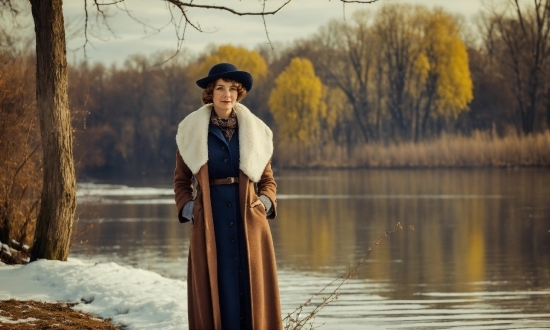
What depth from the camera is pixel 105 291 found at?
873cm

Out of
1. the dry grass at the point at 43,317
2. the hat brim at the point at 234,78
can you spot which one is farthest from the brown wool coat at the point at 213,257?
the dry grass at the point at 43,317

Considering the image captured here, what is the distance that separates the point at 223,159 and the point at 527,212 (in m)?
19.1

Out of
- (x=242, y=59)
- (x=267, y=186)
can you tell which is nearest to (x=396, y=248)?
(x=267, y=186)

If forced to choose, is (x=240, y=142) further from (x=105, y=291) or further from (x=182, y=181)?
(x=105, y=291)

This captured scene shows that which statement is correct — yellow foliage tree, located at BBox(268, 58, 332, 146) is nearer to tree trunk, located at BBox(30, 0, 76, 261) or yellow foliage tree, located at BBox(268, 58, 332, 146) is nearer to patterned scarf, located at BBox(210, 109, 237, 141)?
tree trunk, located at BBox(30, 0, 76, 261)

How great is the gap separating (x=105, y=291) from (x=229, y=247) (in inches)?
146

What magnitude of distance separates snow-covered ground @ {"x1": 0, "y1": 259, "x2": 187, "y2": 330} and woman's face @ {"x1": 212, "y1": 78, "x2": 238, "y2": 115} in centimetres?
252

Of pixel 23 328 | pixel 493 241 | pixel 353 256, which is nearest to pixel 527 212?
pixel 493 241

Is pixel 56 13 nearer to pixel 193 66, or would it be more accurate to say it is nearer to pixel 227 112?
pixel 227 112

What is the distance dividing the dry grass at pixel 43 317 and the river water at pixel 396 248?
6.94 feet

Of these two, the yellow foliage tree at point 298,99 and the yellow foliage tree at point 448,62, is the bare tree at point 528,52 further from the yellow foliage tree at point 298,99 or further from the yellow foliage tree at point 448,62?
the yellow foliage tree at point 298,99

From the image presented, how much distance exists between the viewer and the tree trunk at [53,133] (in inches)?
→ 374

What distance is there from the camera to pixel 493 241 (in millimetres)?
18062

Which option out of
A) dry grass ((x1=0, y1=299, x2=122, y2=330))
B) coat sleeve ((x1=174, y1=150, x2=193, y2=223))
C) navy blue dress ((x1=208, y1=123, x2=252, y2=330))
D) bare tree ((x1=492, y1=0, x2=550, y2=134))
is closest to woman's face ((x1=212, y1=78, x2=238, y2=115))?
navy blue dress ((x1=208, y1=123, x2=252, y2=330))
